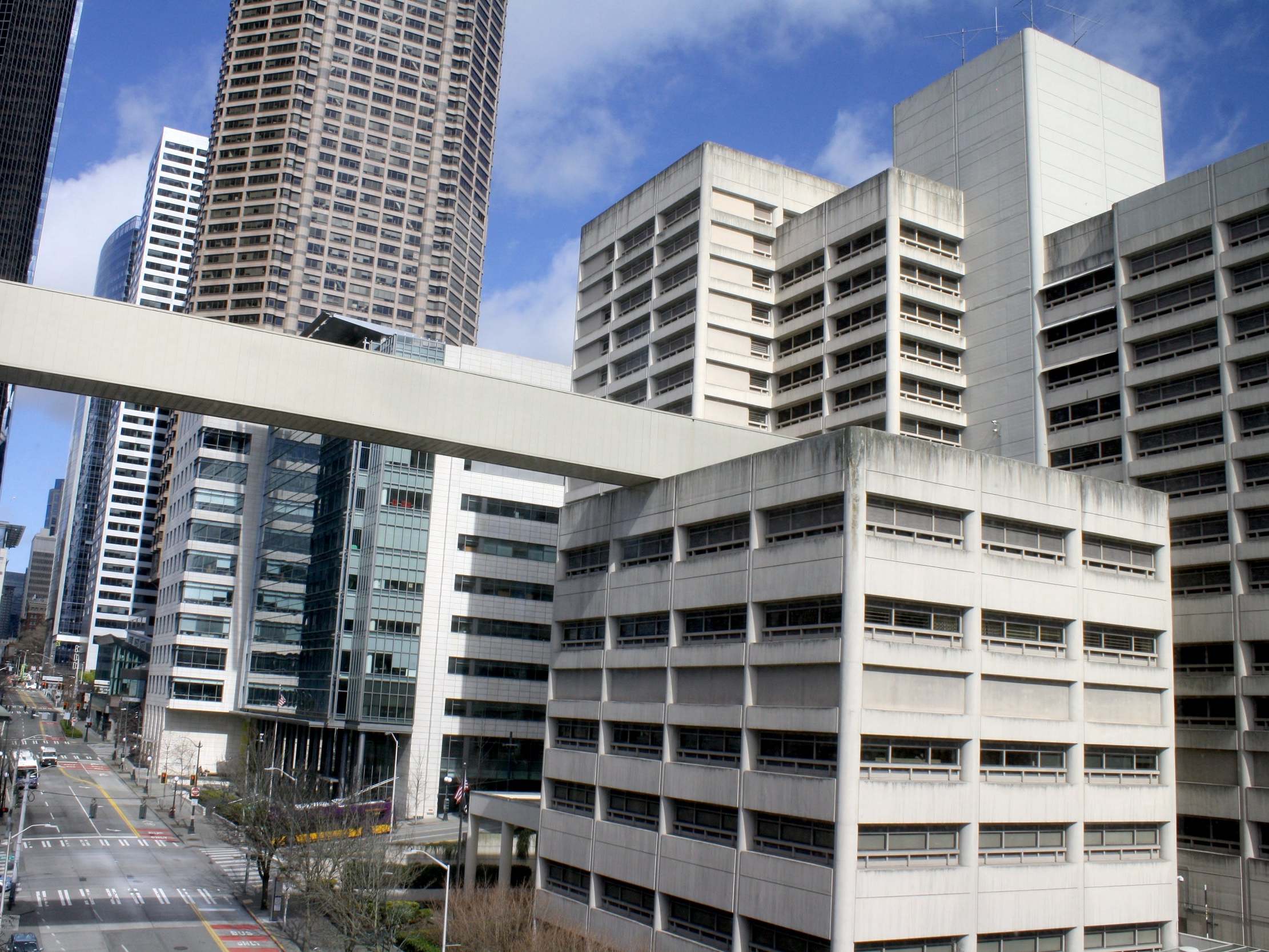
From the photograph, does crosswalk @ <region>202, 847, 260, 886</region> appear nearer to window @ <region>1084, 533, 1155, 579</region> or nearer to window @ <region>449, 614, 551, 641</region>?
window @ <region>449, 614, 551, 641</region>

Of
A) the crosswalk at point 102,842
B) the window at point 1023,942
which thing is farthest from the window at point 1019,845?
the crosswalk at point 102,842

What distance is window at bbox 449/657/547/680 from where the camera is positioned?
9138cm

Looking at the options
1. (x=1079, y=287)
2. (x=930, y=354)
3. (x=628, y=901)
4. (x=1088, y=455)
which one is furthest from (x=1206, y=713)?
(x=628, y=901)

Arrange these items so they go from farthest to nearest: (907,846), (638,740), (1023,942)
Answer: (638,740)
(1023,942)
(907,846)

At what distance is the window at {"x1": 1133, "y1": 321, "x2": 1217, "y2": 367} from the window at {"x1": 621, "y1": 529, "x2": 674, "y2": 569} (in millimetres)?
28406

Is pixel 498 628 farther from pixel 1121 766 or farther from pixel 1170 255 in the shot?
pixel 1170 255

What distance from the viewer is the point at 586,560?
5534 cm

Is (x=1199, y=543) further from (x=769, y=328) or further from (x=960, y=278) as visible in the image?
(x=769, y=328)

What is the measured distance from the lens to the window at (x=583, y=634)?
53.0 m

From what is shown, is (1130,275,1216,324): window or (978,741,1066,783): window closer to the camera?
(978,741,1066,783): window

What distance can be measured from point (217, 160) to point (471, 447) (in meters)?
155

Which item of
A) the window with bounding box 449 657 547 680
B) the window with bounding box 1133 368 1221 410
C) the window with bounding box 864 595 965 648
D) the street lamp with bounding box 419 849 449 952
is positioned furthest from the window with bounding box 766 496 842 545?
the window with bounding box 449 657 547 680

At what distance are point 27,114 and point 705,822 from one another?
15689cm

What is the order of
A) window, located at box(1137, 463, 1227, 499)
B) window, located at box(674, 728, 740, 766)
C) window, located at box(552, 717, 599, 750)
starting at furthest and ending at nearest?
window, located at box(1137, 463, 1227, 499) < window, located at box(552, 717, 599, 750) < window, located at box(674, 728, 740, 766)
